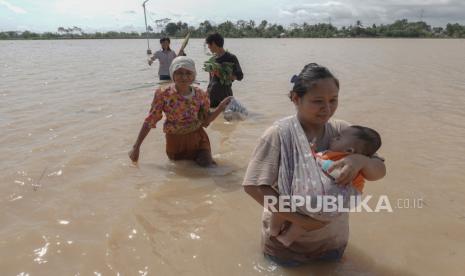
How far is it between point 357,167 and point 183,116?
2.62 m

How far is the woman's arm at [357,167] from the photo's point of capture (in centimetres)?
185

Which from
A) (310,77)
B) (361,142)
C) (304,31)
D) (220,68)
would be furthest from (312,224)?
(304,31)

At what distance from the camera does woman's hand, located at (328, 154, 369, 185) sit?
1851 millimetres

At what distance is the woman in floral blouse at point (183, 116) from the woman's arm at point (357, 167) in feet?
6.84

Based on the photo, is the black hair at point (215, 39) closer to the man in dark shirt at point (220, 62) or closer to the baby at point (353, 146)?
the man in dark shirt at point (220, 62)

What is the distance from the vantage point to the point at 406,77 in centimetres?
1232

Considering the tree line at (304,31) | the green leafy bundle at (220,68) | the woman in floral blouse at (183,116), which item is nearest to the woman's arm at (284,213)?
the woman in floral blouse at (183,116)

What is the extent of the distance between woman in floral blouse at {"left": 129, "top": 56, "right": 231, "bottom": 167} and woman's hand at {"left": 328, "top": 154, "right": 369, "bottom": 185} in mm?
2092

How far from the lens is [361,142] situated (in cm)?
197

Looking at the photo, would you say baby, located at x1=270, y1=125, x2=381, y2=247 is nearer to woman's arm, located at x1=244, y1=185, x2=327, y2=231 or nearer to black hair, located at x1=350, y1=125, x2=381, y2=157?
black hair, located at x1=350, y1=125, x2=381, y2=157

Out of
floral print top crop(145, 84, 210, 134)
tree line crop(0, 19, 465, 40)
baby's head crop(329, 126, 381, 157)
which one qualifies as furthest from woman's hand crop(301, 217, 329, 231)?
tree line crop(0, 19, 465, 40)

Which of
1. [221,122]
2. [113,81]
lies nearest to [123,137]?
[221,122]

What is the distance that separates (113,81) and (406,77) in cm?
898

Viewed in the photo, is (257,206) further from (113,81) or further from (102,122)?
(113,81)
